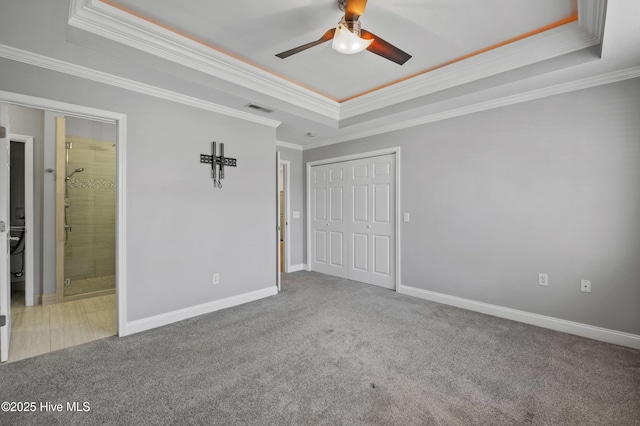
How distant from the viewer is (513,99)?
125 inches

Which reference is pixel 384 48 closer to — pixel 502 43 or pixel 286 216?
pixel 502 43

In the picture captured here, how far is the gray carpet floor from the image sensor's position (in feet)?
5.74

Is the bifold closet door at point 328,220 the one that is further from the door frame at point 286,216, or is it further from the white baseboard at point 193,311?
the white baseboard at point 193,311

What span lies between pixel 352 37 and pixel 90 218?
436 centimetres

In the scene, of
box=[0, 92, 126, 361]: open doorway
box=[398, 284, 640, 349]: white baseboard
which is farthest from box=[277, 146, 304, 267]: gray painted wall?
box=[0, 92, 126, 361]: open doorway

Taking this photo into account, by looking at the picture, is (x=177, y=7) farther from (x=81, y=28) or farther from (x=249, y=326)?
(x=249, y=326)

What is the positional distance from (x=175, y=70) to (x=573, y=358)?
4281 mm

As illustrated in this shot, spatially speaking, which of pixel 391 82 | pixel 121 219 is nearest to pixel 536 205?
pixel 391 82

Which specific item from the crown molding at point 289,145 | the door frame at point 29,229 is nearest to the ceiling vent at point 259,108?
the crown molding at point 289,145

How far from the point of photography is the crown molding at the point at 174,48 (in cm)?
216

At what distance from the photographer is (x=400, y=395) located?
1.93m

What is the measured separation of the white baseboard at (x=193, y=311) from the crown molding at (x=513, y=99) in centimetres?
285

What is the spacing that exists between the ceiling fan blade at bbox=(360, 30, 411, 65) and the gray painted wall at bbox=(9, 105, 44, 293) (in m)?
4.21

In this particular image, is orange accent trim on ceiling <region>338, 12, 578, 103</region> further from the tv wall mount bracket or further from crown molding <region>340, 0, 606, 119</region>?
the tv wall mount bracket
